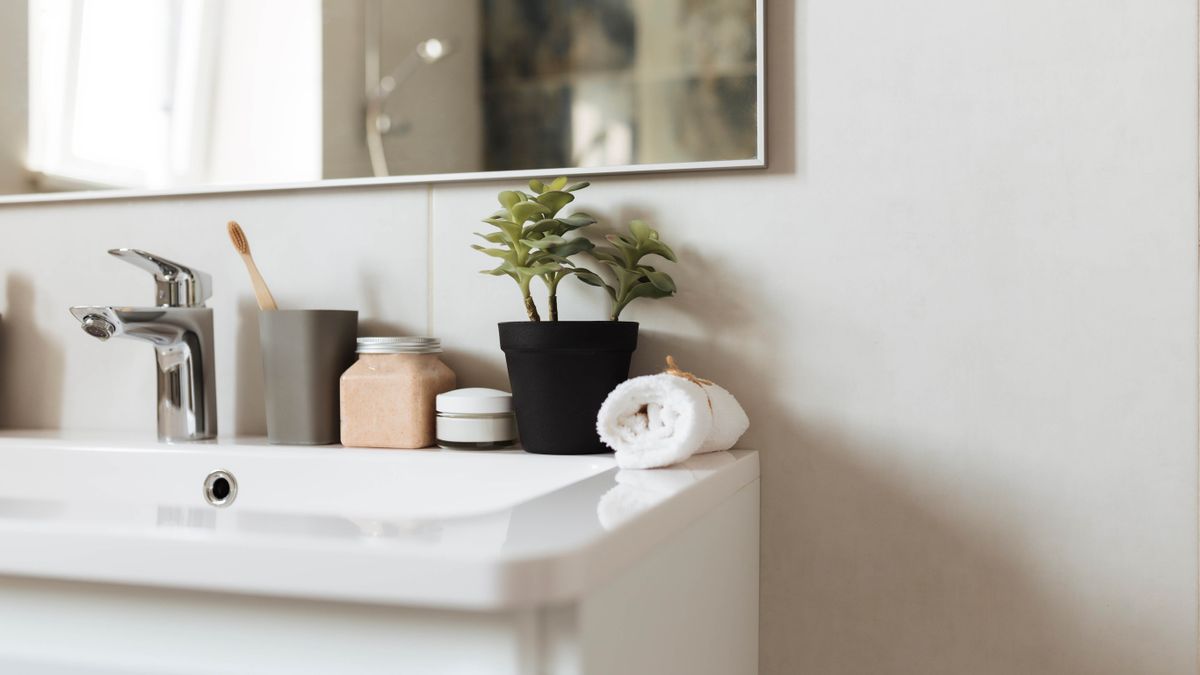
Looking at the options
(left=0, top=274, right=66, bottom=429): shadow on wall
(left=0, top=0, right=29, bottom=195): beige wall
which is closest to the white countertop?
(left=0, top=274, right=66, bottom=429): shadow on wall

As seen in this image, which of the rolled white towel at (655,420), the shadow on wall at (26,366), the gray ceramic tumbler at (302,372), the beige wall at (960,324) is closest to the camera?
the rolled white towel at (655,420)

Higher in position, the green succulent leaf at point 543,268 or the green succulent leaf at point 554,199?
the green succulent leaf at point 554,199

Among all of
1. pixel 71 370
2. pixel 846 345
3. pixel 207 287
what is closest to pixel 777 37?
pixel 846 345

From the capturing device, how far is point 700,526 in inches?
27.7

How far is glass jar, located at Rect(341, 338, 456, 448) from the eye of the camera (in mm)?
932

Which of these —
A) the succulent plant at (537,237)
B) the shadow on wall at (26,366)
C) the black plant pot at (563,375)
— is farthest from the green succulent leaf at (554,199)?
the shadow on wall at (26,366)

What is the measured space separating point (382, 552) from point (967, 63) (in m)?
0.73

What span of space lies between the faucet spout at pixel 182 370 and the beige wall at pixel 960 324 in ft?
1.16

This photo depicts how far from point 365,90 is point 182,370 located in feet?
1.20

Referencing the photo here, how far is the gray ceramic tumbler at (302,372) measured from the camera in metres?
0.97

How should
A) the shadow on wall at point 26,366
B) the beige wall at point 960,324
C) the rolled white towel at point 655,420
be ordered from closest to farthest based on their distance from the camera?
the rolled white towel at point 655,420
the beige wall at point 960,324
the shadow on wall at point 26,366

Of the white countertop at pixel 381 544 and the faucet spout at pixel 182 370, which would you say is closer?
the white countertop at pixel 381 544

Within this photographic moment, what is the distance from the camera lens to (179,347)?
1.03 meters

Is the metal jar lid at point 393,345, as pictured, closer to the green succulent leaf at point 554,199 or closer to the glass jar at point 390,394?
the glass jar at point 390,394
